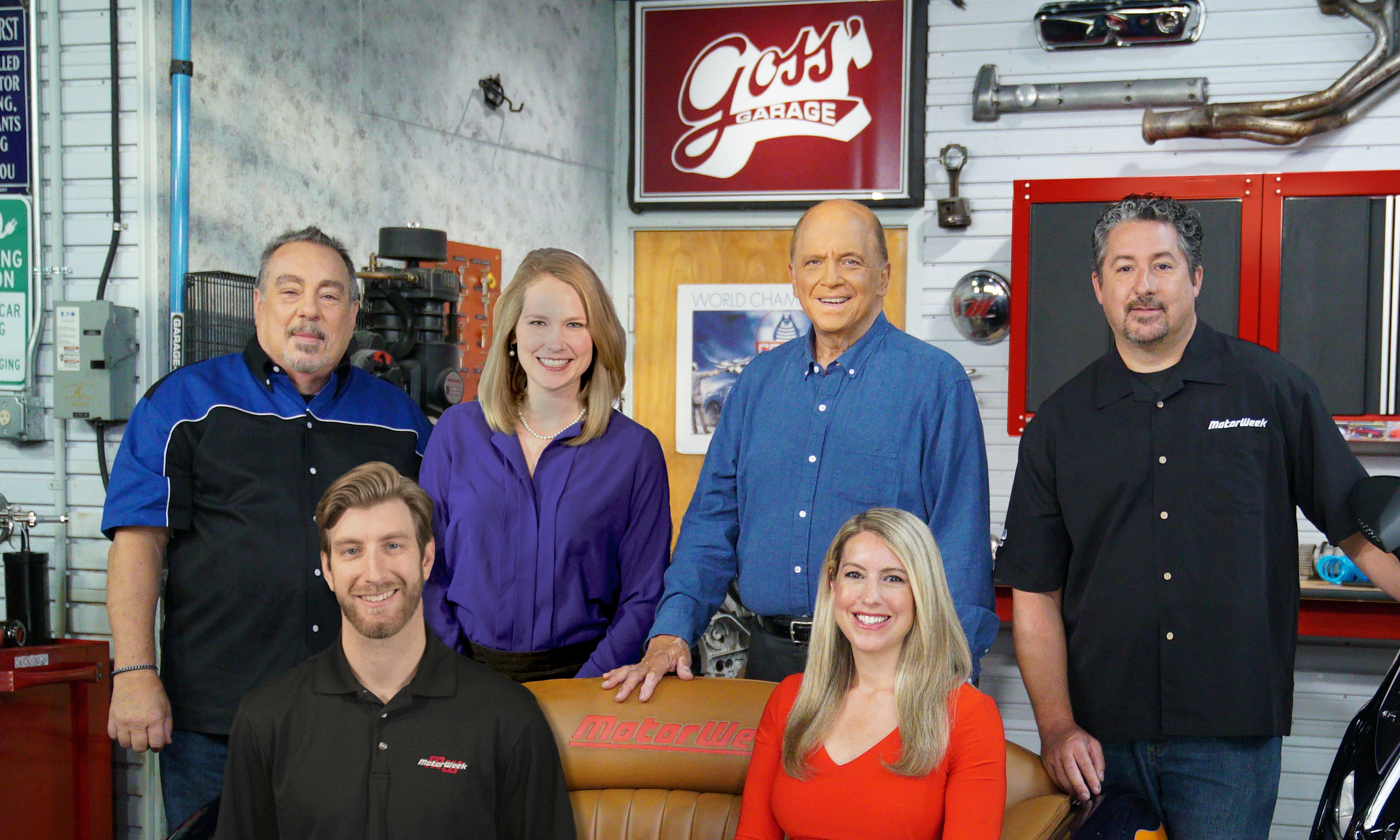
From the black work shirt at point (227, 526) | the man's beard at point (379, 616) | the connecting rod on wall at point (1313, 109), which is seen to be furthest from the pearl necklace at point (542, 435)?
the connecting rod on wall at point (1313, 109)

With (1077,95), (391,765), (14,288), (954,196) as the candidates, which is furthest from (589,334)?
(1077,95)

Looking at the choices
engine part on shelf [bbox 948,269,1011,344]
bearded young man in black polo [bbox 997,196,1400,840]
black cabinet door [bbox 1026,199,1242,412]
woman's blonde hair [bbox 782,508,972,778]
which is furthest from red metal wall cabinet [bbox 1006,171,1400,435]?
woman's blonde hair [bbox 782,508,972,778]

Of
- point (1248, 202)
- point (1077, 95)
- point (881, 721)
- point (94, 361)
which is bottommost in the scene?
point (881, 721)

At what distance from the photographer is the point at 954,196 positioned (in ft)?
16.9

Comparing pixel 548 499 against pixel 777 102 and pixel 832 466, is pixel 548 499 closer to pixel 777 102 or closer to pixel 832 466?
pixel 832 466

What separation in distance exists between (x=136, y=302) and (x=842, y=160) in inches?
127

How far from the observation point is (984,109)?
5.08 m

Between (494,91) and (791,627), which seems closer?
(791,627)

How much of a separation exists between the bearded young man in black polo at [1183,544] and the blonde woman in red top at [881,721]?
0.36m

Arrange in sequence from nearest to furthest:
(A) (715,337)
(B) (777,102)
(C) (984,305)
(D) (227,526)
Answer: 1. (D) (227,526)
2. (C) (984,305)
3. (B) (777,102)
4. (A) (715,337)

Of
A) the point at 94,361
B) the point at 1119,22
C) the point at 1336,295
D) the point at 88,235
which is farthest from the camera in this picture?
the point at 1119,22

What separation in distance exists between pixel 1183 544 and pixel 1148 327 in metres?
0.40

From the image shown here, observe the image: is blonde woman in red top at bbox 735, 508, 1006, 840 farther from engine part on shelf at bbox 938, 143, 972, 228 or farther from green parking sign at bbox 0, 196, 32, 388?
engine part on shelf at bbox 938, 143, 972, 228

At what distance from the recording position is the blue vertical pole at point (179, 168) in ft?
10.4
